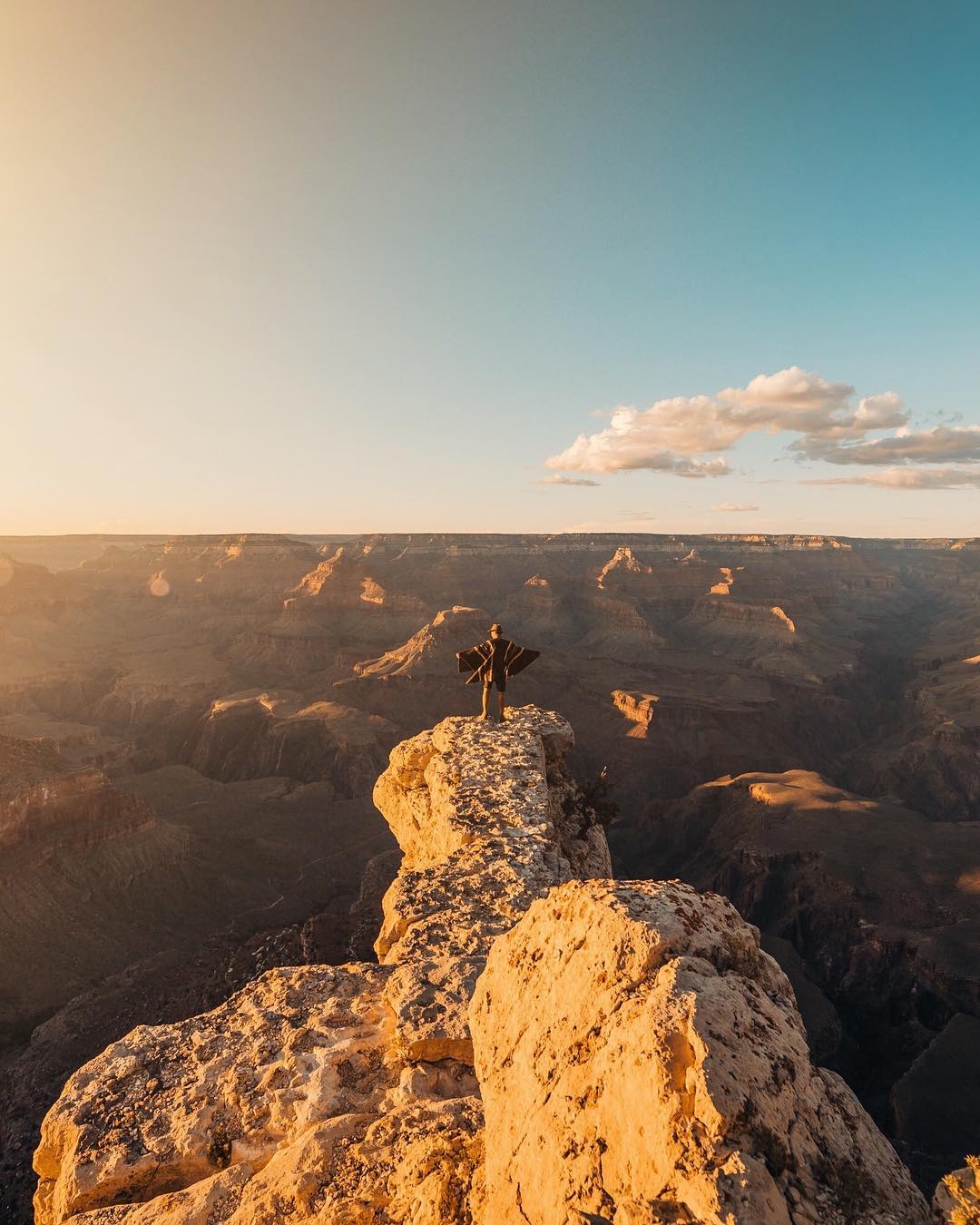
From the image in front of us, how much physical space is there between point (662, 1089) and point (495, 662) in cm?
1230

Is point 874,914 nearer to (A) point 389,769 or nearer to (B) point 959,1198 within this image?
(A) point 389,769

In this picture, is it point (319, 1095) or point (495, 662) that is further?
point (495, 662)

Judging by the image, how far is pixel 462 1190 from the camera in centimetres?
436

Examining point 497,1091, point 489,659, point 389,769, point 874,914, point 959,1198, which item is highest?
point 489,659

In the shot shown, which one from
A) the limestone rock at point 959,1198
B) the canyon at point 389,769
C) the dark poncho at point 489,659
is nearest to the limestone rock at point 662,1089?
the limestone rock at point 959,1198

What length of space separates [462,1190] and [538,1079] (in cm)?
114

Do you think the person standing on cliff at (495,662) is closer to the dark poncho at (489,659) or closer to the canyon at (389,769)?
the dark poncho at (489,659)

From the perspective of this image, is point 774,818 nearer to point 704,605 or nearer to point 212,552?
point 704,605

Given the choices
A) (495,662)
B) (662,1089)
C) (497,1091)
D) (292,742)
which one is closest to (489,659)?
(495,662)

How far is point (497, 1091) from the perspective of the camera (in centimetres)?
443

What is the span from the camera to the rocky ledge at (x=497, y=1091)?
3164 mm

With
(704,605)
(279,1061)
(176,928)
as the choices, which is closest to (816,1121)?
(279,1061)

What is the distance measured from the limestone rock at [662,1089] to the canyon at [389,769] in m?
1.64

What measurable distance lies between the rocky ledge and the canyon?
0.50 meters
